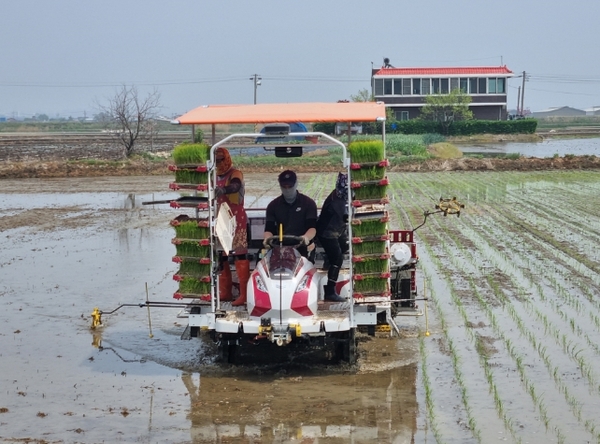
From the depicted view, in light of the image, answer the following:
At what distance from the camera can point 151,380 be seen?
11195mm

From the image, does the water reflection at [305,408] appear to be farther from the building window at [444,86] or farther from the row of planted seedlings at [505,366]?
the building window at [444,86]

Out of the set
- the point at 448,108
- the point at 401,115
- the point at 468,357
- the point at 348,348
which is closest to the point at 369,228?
the point at 348,348

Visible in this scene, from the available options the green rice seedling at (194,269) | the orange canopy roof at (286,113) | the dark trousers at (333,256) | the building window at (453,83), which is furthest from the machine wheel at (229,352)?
the building window at (453,83)

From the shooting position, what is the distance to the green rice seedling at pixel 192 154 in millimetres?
11341

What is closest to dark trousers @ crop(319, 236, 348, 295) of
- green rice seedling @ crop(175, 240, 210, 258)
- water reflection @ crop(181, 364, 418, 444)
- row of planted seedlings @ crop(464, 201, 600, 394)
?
water reflection @ crop(181, 364, 418, 444)

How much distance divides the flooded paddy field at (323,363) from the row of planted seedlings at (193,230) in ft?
3.22

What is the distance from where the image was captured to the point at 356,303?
11445 millimetres

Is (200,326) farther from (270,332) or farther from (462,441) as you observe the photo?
(462,441)

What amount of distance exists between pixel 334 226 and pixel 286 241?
58 centimetres

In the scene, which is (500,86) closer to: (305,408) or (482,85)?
(482,85)

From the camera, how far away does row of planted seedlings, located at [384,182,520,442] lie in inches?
374

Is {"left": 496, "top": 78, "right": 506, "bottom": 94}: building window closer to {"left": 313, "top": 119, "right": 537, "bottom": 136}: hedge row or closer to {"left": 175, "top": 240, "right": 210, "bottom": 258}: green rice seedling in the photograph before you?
{"left": 313, "top": 119, "right": 537, "bottom": 136}: hedge row

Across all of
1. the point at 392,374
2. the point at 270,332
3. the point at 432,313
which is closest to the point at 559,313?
the point at 432,313

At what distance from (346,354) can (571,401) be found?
2.63 meters
